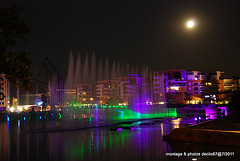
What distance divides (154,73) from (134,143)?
108 meters

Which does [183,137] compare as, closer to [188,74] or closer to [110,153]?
[110,153]

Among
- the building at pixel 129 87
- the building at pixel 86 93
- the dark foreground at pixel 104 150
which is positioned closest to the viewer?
the dark foreground at pixel 104 150

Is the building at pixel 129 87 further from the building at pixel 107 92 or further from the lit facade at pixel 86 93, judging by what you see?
the lit facade at pixel 86 93

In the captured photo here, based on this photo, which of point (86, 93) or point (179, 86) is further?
point (86, 93)

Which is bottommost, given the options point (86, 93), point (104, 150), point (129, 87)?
point (104, 150)

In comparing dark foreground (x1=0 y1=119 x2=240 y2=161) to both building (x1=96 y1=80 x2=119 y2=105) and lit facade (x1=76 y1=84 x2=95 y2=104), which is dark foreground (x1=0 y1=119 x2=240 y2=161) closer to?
building (x1=96 y1=80 x2=119 y2=105)

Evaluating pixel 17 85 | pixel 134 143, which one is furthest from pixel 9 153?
pixel 17 85

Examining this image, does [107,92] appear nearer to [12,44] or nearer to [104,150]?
[104,150]

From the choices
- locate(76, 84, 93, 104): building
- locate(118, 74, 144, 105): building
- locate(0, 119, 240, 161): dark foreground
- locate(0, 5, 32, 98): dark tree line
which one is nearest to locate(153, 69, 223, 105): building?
locate(118, 74, 144, 105): building

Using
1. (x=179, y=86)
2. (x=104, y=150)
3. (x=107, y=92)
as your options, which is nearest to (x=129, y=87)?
(x=107, y=92)

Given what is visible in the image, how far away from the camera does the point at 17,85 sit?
40.9 feet

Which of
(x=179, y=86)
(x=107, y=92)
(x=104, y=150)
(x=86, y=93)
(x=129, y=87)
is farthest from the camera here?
(x=86, y=93)

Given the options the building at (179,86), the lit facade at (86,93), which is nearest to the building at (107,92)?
the lit facade at (86,93)

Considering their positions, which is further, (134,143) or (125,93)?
(125,93)
